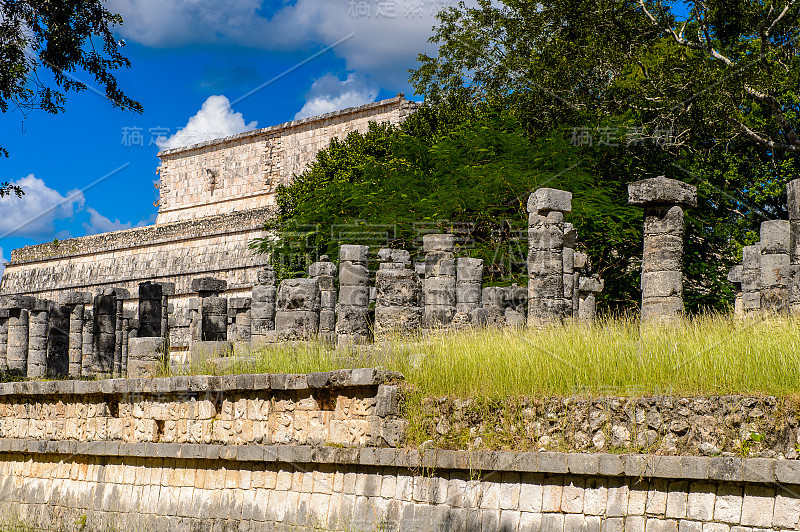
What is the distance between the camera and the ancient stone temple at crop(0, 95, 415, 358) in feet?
122

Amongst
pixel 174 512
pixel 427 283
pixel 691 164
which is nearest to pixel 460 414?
pixel 174 512

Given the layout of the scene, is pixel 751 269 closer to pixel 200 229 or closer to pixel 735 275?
pixel 735 275

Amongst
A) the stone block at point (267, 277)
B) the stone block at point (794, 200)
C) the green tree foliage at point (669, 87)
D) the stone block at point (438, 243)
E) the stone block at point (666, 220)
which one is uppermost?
the green tree foliage at point (669, 87)

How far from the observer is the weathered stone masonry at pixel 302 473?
7512 millimetres

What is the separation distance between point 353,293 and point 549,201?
3.94 m

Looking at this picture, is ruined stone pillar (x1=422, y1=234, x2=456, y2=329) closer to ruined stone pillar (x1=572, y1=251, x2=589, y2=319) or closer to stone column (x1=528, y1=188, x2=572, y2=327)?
ruined stone pillar (x1=572, y1=251, x2=589, y2=319)

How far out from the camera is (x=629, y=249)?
74.9 feet

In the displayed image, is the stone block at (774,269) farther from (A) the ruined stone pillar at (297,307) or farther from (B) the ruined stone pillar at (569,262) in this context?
(A) the ruined stone pillar at (297,307)

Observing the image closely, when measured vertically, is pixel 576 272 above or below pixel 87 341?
above

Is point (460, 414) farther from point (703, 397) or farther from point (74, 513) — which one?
point (74, 513)

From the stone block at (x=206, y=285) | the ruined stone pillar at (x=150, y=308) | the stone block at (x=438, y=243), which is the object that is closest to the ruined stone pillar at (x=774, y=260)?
the stone block at (x=438, y=243)

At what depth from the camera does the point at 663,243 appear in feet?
45.1

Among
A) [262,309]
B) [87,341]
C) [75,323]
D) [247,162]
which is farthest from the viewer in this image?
[247,162]

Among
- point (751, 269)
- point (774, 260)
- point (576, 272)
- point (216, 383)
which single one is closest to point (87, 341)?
point (576, 272)
